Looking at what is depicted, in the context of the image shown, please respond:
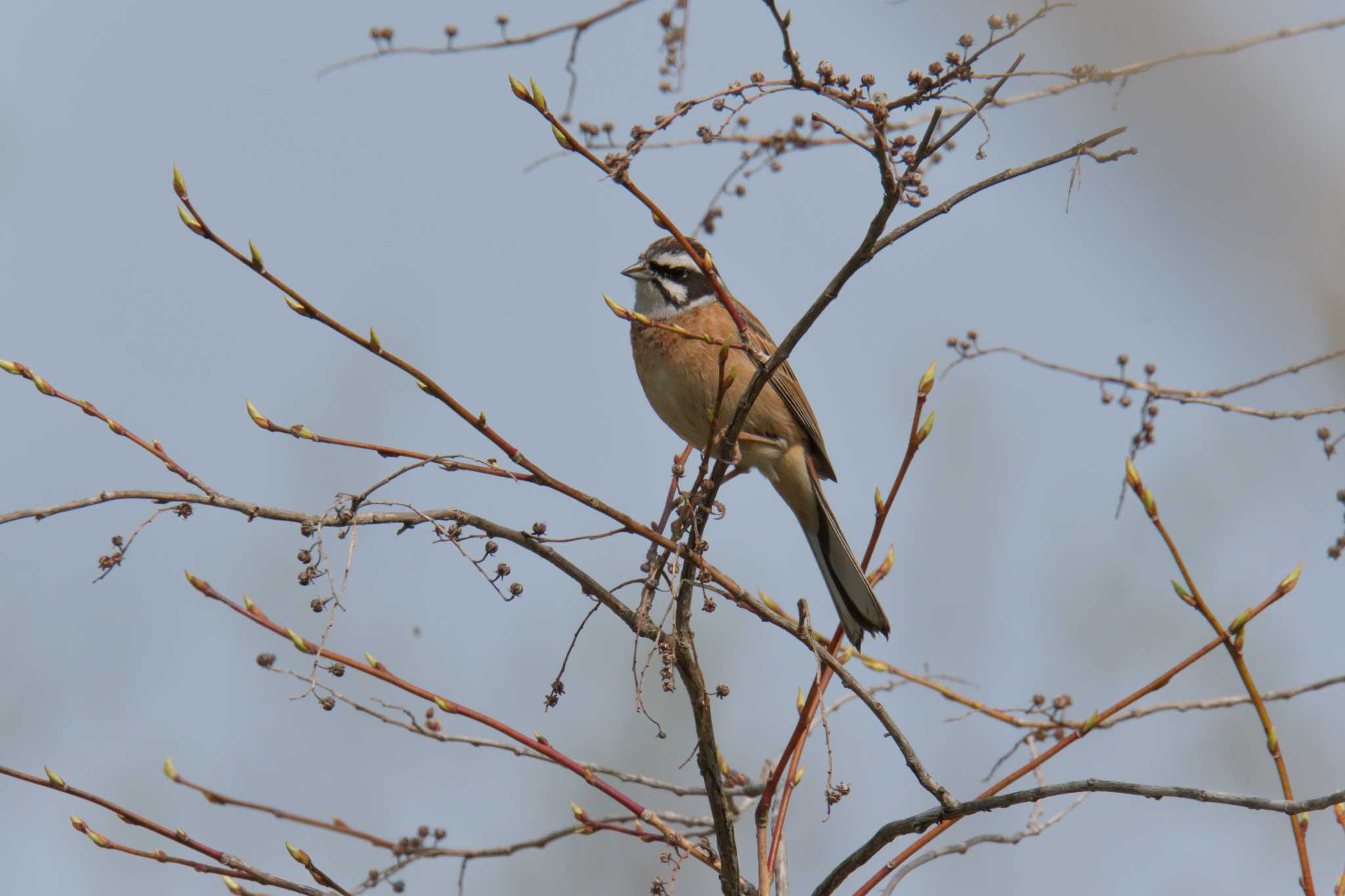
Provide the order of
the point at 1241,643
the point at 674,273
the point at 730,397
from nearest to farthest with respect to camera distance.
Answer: the point at 1241,643 → the point at 730,397 → the point at 674,273

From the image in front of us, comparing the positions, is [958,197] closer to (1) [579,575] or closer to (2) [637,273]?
(1) [579,575]

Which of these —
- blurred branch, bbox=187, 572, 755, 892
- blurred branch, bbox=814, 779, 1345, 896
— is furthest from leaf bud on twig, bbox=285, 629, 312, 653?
blurred branch, bbox=814, 779, 1345, 896

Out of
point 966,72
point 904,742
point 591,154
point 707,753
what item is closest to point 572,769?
point 707,753

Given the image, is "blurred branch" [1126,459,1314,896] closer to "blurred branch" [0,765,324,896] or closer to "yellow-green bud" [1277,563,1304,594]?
"yellow-green bud" [1277,563,1304,594]

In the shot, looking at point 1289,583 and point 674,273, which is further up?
point 674,273

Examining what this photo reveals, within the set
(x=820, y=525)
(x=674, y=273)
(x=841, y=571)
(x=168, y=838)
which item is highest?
(x=674, y=273)

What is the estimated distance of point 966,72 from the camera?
2.55 metres

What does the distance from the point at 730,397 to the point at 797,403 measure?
27.2 inches

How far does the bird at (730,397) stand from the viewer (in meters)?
5.17

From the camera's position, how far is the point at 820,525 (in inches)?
221

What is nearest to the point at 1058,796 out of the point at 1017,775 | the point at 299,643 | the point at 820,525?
the point at 1017,775

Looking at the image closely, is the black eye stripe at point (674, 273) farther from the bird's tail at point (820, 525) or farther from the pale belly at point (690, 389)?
the bird's tail at point (820, 525)

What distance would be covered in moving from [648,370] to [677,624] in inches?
91.3

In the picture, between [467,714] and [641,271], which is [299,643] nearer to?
[467,714]
